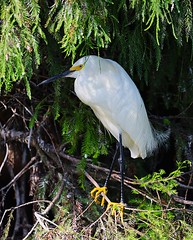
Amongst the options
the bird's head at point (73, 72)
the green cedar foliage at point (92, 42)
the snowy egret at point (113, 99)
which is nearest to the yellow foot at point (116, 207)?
the snowy egret at point (113, 99)

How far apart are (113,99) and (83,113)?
0.43 ft

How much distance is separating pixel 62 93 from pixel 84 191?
0.32m

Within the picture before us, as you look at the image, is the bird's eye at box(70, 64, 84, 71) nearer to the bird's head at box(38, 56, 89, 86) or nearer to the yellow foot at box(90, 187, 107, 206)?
the bird's head at box(38, 56, 89, 86)

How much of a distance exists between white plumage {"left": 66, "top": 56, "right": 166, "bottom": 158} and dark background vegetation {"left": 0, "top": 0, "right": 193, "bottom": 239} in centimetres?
5

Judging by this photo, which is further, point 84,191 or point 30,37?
point 84,191

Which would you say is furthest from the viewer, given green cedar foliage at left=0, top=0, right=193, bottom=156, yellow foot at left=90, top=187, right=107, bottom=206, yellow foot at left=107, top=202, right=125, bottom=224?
yellow foot at left=90, top=187, right=107, bottom=206

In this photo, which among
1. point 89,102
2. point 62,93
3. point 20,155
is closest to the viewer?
point 89,102

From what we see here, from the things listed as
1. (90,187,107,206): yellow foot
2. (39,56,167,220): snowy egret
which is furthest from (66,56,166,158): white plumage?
(90,187,107,206): yellow foot

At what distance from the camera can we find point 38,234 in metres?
1.38

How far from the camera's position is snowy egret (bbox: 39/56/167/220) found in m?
1.48

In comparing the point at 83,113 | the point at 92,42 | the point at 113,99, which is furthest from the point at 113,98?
the point at 92,42

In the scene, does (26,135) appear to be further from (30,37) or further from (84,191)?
(30,37)

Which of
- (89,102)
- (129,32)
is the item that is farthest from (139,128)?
(129,32)

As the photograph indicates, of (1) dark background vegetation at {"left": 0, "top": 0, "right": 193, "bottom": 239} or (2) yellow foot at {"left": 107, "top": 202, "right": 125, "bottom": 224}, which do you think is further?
(2) yellow foot at {"left": 107, "top": 202, "right": 125, "bottom": 224}
